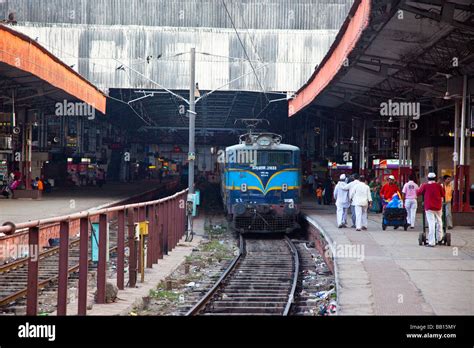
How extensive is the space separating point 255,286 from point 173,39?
3123cm

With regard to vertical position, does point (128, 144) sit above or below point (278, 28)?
below

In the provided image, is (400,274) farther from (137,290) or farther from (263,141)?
(263,141)

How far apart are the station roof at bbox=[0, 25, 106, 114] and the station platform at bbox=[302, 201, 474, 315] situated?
11012 mm

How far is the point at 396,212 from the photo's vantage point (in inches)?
901

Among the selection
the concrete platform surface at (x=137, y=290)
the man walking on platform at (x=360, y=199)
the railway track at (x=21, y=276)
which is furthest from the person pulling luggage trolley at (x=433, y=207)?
the railway track at (x=21, y=276)

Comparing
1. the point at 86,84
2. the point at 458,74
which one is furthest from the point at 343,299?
the point at 86,84

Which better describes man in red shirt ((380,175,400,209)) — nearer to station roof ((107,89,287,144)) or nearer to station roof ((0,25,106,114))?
station roof ((0,25,106,114))

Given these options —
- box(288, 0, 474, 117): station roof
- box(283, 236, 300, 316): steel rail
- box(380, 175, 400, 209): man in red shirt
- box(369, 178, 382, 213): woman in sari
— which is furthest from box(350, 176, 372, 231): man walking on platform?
box(369, 178, 382, 213): woman in sari

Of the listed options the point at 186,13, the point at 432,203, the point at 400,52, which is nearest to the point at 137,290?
the point at 432,203

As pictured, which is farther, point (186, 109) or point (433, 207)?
point (186, 109)

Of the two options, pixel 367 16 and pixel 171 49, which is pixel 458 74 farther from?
pixel 171 49

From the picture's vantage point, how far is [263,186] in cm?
2723

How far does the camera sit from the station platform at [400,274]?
34.4 feet
